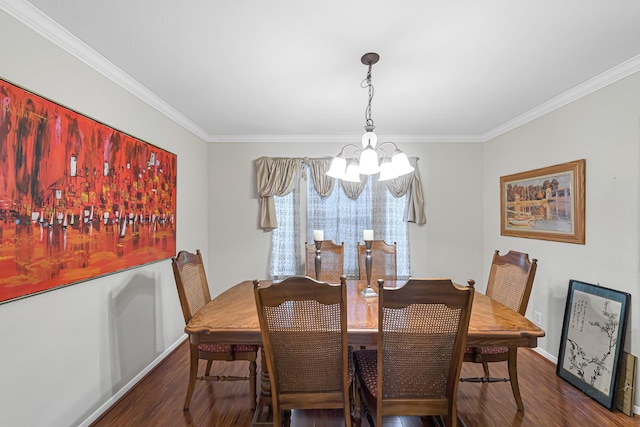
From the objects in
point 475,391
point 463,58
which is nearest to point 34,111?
point 463,58

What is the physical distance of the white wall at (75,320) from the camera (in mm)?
1490

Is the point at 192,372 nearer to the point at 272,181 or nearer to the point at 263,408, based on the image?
the point at 263,408

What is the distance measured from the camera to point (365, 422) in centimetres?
195

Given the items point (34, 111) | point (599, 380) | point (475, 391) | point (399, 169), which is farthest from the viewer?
point (475, 391)

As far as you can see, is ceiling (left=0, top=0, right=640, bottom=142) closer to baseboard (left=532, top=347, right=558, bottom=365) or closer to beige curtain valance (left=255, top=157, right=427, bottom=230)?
beige curtain valance (left=255, top=157, right=427, bottom=230)

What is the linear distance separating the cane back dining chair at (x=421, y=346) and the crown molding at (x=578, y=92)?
2127 mm

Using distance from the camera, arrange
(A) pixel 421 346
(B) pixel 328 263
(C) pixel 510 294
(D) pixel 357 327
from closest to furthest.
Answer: (A) pixel 421 346 → (D) pixel 357 327 → (C) pixel 510 294 → (B) pixel 328 263

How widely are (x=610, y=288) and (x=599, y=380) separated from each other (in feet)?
2.22

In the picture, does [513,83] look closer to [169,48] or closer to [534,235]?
[534,235]

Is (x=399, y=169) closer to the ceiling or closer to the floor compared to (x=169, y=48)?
closer to the floor

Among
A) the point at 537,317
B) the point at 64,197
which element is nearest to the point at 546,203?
the point at 537,317

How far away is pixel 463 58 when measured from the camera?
200cm

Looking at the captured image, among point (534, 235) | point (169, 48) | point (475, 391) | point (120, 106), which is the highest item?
point (169, 48)

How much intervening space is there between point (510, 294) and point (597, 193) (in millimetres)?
1130
